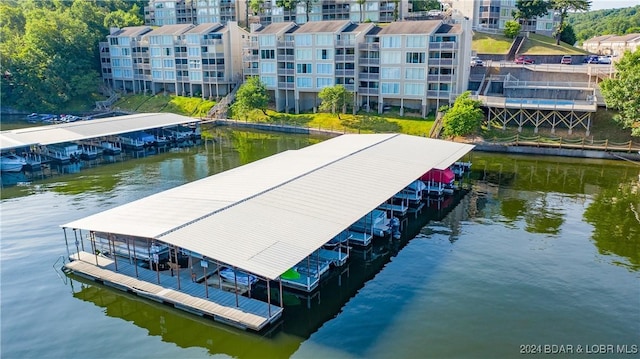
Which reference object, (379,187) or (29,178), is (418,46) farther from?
(29,178)

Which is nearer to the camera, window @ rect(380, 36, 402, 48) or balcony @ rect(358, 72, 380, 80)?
window @ rect(380, 36, 402, 48)

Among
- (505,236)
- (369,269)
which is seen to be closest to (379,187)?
(369,269)

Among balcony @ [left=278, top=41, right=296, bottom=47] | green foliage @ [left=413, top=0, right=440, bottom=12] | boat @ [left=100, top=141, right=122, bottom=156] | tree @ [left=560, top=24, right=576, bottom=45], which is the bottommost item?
boat @ [left=100, top=141, right=122, bottom=156]

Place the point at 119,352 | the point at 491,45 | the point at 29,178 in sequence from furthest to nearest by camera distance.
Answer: the point at 491,45
the point at 29,178
the point at 119,352

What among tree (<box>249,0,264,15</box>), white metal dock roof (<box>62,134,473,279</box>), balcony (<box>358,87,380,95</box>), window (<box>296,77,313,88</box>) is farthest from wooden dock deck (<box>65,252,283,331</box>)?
tree (<box>249,0,264,15</box>)

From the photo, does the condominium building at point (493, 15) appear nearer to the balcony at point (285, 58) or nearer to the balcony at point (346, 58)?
the balcony at point (346, 58)

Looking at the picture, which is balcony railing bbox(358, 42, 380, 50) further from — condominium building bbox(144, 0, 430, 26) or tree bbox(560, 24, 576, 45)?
tree bbox(560, 24, 576, 45)

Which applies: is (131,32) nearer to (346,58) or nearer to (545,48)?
(346,58)
